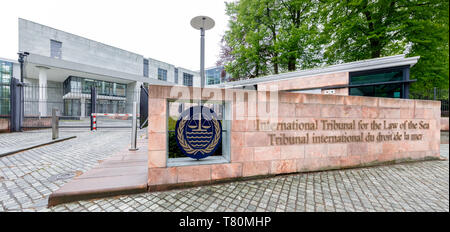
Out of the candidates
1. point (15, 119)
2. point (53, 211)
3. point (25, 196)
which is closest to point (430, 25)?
point (53, 211)

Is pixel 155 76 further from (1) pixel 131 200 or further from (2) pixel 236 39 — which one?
(1) pixel 131 200

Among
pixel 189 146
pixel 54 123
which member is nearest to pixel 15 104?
pixel 54 123

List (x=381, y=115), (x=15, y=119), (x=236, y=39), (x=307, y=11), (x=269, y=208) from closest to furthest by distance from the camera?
(x=269, y=208)
(x=381, y=115)
(x=15, y=119)
(x=307, y=11)
(x=236, y=39)

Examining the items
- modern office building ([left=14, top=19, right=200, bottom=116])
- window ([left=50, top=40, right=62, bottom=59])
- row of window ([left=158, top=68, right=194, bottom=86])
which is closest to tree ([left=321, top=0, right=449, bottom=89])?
modern office building ([left=14, top=19, right=200, bottom=116])

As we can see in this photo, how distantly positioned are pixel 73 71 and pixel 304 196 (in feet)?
93.0

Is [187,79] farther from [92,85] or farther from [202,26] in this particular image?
[202,26]

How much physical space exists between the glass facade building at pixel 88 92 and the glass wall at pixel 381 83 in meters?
22.2

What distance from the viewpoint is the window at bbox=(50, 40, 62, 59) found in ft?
78.0

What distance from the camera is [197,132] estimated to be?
359cm

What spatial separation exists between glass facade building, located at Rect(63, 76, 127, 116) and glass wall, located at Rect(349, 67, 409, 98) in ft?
73.0

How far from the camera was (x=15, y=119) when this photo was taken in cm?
1006

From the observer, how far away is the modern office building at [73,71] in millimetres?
19391

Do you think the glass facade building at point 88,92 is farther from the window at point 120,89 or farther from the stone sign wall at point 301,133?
the stone sign wall at point 301,133

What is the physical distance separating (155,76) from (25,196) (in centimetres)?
3895
